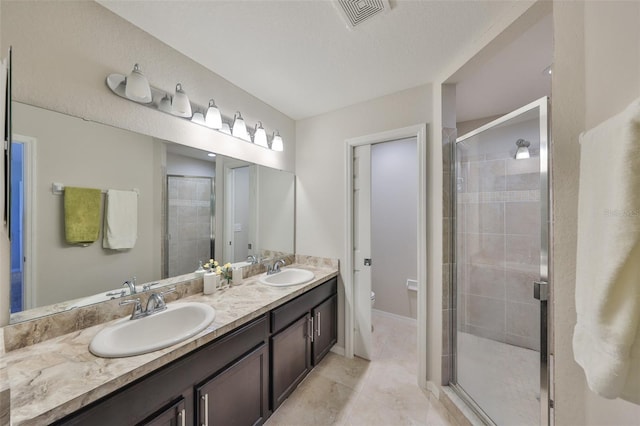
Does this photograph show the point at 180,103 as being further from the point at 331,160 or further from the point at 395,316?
the point at 395,316

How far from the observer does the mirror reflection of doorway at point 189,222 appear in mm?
1492

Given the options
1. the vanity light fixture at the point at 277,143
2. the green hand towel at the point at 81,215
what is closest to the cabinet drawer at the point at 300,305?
the green hand towel at the point at 81,215

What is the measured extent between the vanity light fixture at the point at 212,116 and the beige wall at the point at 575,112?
69.8 inches

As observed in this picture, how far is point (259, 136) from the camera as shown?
203cm

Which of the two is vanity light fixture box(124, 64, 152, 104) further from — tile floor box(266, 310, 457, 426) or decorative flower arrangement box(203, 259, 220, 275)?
tile floor box(266, 310, 457, 426)

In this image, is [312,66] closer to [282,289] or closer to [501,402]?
[282,289]

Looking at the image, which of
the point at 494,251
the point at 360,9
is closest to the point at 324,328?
the point at 494,251

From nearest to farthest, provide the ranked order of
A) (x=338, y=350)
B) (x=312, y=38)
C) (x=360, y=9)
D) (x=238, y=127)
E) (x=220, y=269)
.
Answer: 1. (x=360, y=9)
2. (x=312, y=38)
3. (x=220, y=269)
4. (x=238, y=127)
5. (x=338, y=350)

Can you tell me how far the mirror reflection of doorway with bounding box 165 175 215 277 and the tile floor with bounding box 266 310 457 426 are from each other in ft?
3.91

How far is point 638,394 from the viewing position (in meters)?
0.44

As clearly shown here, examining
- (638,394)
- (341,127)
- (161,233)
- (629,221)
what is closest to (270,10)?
(341,127)

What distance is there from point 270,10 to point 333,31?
A: 36 cm

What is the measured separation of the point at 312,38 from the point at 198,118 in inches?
36.5

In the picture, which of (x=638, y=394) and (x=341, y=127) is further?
(x=341, y=127)
